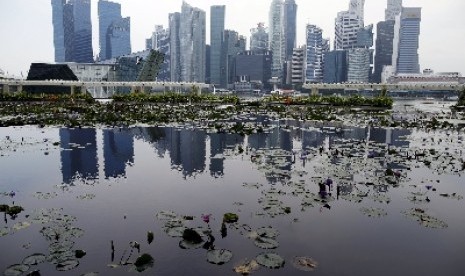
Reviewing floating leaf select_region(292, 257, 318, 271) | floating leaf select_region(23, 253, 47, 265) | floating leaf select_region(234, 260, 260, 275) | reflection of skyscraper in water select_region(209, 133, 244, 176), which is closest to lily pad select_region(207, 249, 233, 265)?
floating leaf select_region(234, 260, 260, 275)

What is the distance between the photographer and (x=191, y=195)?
14039 millimetres

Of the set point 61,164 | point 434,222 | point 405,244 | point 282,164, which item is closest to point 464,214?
point 434,222

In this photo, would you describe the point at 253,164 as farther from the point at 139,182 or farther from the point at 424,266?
the point at 424,266

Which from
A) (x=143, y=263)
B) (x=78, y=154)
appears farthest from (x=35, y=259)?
(x=78, y=154)

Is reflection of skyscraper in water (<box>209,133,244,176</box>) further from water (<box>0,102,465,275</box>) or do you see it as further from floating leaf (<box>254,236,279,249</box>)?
floating leaf (<box>254,236,279,249</box>)

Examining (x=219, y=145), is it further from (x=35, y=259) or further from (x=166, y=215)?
(x=35, y=259)

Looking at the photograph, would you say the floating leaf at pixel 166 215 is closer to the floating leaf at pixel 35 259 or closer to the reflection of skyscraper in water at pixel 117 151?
the floating leaf at pixel 35 259

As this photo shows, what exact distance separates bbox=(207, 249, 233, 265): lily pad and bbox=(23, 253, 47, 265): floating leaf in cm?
396

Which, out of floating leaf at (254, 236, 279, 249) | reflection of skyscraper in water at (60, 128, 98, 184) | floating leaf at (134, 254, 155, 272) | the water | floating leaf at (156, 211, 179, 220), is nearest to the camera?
floating leaf at (134, 254, 155, 272)

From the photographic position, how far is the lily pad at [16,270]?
26.1ft

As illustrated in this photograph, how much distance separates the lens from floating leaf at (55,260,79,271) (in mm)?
8258

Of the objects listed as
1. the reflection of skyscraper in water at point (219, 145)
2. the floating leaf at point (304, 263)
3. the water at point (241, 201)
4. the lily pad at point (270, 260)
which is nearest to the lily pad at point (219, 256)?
the water at point (241, 201)

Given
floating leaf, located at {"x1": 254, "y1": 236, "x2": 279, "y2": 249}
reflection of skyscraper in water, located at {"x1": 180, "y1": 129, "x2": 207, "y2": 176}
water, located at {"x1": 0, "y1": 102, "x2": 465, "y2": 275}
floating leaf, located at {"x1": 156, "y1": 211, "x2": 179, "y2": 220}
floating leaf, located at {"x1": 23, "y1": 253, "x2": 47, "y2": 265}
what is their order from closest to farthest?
1. floating leaf, located at {"x1": 23, "y1": 253, "x2": 47, "y2": 265}
2. water, located at {"x1": 0, "y1": 102, "x2": 465, "y2": 275}
3. floating leaf, located at {"x1": 254, "y1": 236, "x2": 279, "y2": 249}
4. floating leaf, located at {"x1": 156, "y1": 211, "x2": 179, "y2": 220}
5. reflection of skyscraper in water, located at {"x1": 180, "y1": 129, "x2": 207, "y2": 176}

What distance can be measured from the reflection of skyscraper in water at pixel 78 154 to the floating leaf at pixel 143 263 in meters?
8.76
